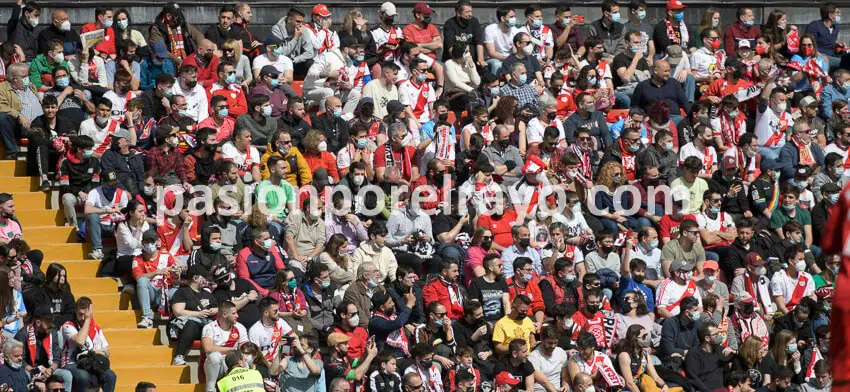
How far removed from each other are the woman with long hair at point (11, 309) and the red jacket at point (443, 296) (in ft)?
13.2

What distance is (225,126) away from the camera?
57.4 ft

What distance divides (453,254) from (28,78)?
534 cm

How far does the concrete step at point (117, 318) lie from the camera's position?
51.4 feet

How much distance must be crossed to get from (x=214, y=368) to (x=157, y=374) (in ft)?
Answer: 3.10

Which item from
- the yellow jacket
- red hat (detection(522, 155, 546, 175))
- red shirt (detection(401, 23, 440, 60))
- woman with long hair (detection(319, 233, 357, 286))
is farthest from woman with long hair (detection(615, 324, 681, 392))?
red shirt (detection(401, 23, 440, 60))

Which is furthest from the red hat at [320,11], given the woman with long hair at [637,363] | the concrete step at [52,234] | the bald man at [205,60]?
the woman with long hair at [637,363]

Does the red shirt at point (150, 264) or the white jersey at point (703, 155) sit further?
the white jersey at point (703, 155)

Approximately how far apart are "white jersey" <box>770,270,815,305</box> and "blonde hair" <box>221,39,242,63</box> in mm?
6843

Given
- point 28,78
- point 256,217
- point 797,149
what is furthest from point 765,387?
point 28,78

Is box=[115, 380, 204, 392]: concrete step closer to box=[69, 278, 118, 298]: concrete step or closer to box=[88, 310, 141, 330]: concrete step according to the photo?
box=[88, 310, 141, 330]: concrete step

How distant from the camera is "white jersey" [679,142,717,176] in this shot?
1889 cm

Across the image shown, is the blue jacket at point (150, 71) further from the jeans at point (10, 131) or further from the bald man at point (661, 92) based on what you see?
the bald man at point (661, 92)

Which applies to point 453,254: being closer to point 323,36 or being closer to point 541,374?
point 541,374

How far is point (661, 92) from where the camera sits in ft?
64.8
